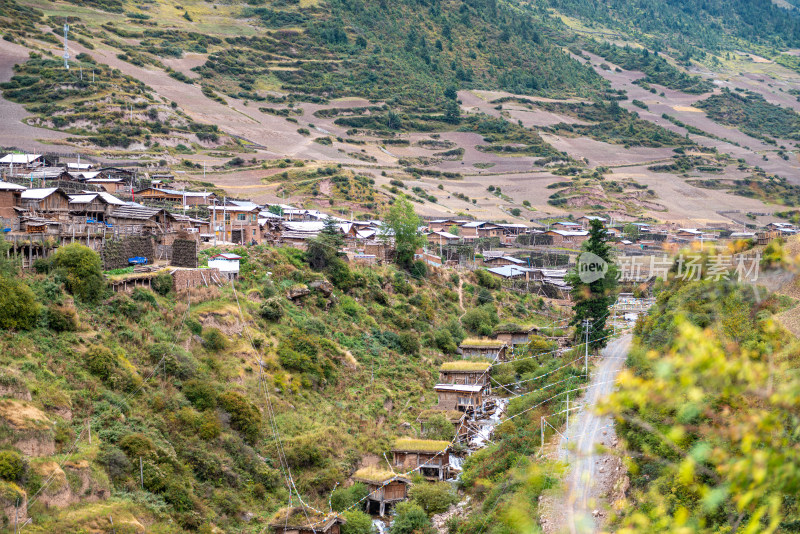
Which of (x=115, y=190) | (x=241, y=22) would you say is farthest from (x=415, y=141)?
(x=115, y=190)

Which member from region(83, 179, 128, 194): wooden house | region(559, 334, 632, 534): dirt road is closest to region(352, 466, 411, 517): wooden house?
region(559, 334, 632, 534): dirt road

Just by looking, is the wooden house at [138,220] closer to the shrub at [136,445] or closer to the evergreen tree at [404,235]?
the shrub at [136,445]

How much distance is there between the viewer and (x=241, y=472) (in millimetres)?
22906

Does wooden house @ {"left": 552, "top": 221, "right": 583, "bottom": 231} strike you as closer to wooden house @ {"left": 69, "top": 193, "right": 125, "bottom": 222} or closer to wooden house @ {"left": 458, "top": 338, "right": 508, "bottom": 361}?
wooden house @ {"left": 458, "top": 338, "right": 508, "bottom": 361}

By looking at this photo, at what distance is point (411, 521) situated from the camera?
2272 centimetres

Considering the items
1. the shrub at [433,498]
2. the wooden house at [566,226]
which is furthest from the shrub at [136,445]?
the wooden house at [566,226]

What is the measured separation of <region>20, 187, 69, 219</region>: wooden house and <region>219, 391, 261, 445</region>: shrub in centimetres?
1080

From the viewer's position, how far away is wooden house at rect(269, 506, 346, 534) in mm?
21297

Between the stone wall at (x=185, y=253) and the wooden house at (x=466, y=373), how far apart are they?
11961 millimetres

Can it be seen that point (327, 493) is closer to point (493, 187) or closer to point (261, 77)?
point (493, 187)

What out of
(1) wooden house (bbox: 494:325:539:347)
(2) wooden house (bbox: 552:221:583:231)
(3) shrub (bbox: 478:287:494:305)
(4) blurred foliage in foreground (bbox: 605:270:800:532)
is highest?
(4) blurred foliage in foreground (bbox: 605:270:800:532)

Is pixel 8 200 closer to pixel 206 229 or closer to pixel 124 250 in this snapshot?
pixel 124 250

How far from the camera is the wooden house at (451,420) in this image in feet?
97.8

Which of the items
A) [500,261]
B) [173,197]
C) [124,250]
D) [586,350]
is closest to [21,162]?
[173,197]
